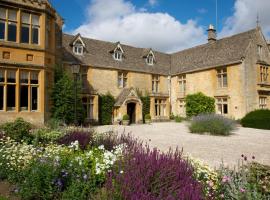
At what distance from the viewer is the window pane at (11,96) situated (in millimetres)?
15484

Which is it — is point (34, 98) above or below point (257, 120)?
above

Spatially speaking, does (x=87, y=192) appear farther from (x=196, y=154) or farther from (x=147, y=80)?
(x=147, y=80)

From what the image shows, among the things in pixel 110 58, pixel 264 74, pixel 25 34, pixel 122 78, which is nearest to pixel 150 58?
pixel 122 78

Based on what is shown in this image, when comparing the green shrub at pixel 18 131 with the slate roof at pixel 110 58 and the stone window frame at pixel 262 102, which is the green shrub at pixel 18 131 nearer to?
the slate roof at pixel 110 58

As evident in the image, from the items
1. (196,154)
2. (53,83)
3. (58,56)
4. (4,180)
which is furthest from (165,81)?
(4,180)

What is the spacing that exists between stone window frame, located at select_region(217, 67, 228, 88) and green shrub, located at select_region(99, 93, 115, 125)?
36.6ft

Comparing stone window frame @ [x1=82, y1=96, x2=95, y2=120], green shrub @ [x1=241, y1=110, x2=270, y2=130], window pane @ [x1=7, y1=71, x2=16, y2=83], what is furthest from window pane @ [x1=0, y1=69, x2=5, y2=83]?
green shrub @ [x1=241, y1=110, x2=270, y2=130]

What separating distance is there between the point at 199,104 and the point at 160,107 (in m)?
5.87

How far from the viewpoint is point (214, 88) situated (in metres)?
26.7

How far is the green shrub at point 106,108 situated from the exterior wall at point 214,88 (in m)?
8.92

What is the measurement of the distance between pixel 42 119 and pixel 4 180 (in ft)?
36.3

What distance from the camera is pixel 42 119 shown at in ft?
54.2

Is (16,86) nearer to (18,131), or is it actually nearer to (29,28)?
(29,28)

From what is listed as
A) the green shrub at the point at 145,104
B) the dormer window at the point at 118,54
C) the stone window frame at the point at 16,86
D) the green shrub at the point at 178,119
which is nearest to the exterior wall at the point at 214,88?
the green shrub at the point at 178,119
